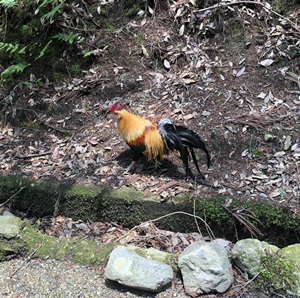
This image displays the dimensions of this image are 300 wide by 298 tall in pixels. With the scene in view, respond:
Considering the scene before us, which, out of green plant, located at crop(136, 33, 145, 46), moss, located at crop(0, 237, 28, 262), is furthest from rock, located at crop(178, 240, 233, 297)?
green plant, located at crop(136, 33, 145, 46)

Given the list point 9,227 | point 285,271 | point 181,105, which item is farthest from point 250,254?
point 9,227

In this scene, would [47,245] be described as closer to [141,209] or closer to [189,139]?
[141,209]

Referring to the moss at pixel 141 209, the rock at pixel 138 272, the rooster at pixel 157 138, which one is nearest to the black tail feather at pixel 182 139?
the rooster at pixel 157 138

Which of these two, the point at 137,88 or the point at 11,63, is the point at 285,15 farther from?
the point at 11,63

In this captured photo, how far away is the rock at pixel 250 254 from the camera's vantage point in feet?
9.96

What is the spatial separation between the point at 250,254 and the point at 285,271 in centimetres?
32

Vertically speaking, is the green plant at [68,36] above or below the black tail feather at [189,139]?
above

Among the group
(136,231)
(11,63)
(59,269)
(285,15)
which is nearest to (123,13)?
(11,63)

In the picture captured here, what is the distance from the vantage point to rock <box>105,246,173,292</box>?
3000 mm

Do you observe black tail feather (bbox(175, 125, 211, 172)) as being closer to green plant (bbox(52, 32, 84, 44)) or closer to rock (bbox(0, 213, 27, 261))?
rock (bbox(0, 213, 27, 261))

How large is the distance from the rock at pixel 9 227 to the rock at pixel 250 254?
2354 mm

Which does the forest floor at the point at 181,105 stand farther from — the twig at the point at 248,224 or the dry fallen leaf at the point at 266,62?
the twig at the point at 248,224

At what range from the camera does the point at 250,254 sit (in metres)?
3.06

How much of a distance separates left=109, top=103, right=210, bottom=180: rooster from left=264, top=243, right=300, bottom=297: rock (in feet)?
4.15
